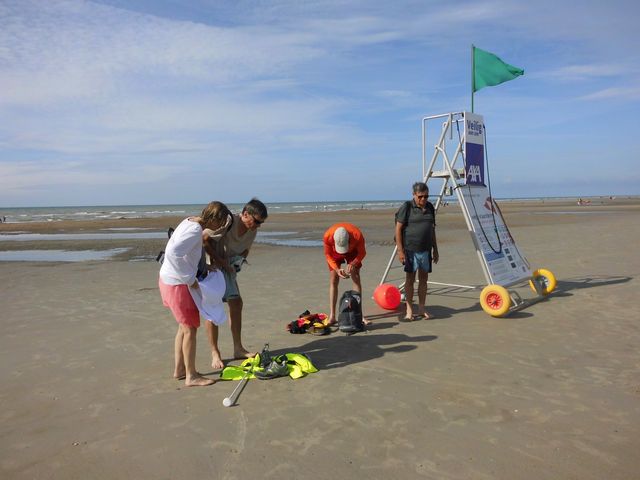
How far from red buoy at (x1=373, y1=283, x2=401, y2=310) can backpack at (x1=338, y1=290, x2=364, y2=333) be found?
3.47 ft

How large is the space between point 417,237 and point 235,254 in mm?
2706

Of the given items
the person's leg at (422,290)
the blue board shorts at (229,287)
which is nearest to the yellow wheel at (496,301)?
the person's leg at (422,290)

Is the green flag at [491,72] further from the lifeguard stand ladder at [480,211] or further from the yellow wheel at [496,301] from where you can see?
the yellow wheel at [496,301]

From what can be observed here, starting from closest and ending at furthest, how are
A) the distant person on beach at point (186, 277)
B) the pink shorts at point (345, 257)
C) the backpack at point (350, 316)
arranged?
the distant person on beach at point (186, 277) → the backpack at point (350, 316) → the pink shorts at point (345, 257)

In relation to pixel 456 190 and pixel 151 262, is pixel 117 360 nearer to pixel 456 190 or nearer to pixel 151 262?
pixel 456 190

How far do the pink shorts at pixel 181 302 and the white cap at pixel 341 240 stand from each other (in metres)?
2.45

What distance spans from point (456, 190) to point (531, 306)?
6.91 ft

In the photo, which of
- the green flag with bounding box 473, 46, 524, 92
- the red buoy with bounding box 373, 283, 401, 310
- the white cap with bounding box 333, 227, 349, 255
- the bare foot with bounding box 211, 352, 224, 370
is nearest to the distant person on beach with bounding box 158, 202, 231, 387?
the bare foot with bounding box 211, 352, 224, 370

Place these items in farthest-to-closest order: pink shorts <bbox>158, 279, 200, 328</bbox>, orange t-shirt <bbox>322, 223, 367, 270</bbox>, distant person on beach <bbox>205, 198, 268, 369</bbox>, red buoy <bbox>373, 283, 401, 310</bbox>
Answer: red buoy <bbox>373, 283, 401, 310</bbox>, orange t-shirt <bbox>322, 223, 367, 270</bbox>, distant person on beach <bbox>205, 198, 268, 369</bbox>, pink shorts <bbox>158, 279, 200, 328</bbox>

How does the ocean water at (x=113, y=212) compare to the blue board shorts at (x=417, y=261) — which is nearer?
the blue board shorts at (x=417, y=261)

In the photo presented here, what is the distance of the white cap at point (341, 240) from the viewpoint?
623cm

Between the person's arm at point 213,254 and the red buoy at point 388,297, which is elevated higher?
the person's arm at point 213,254

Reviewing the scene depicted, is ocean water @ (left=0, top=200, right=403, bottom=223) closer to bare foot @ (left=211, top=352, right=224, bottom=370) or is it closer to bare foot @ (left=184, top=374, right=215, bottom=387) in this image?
bare foot @ (left=211, top=352, right=224, bottom=370)

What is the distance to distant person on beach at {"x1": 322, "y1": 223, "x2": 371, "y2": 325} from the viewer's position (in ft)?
20.5
